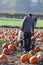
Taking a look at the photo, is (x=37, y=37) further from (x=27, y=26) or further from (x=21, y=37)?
(x=27, y=26)

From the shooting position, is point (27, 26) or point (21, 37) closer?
point (27, 26)

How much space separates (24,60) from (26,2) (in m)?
85.2

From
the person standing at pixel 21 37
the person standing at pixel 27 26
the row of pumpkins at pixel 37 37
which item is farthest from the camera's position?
the row of pumpkins at pixel 37 37

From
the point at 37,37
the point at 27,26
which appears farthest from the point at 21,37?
the point at 37,37

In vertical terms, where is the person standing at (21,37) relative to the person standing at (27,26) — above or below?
below

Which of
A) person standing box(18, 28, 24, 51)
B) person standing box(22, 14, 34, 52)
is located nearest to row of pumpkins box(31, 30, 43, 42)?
person standing box(18, 28, 24, 51)

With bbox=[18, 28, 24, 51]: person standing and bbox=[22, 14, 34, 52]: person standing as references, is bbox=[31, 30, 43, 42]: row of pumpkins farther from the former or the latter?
bbox=[22, 14, 34, 52]: person standing

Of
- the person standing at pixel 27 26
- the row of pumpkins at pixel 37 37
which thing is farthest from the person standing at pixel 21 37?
the row of pumpkins at pixel 37 37

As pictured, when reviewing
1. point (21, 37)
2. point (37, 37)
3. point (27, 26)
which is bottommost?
point (37, 37)

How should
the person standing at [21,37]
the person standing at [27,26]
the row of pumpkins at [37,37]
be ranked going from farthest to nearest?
1. the row of pumpkins at [37,37]
2. the person standing at [21,37]
3. the person standing at [27,26]

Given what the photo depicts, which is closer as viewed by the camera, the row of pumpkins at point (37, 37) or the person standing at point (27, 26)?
the person standing at point (27, 26)

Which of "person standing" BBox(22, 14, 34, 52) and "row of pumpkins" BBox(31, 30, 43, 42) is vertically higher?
"person standing" BBox(22, 14, 34, 52)

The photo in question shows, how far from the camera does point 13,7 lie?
298ft

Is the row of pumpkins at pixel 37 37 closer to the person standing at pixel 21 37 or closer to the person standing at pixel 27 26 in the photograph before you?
the person standing at pixel 21 37
